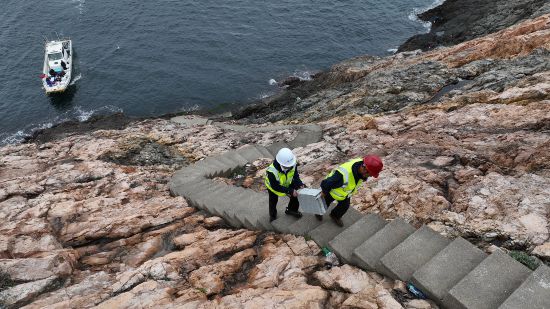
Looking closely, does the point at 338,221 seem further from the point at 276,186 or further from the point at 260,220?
the point at 260,220

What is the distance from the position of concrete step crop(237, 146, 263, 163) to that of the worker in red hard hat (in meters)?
8.39

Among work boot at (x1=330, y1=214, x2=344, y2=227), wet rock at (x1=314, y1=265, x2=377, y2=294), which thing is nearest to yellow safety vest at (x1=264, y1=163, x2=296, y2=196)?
work boot at (x1=330, y1=214, x2=344, y2=227)

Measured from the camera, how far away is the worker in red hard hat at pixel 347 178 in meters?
8.61

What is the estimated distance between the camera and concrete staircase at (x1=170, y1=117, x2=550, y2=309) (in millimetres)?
6941

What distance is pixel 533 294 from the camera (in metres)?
6.71

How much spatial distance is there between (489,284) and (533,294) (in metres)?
0.67

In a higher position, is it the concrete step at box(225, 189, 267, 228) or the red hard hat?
the red hard hat

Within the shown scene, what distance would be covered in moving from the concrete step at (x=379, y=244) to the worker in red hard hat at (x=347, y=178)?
1.16m

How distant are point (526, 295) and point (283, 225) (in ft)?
18.8

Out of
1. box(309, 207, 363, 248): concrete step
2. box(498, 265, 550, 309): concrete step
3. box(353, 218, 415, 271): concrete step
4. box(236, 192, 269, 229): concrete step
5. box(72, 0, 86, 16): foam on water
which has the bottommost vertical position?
box(236, 192, 269, 229): concrete step

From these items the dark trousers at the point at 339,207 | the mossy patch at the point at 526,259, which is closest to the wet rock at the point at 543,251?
the mossy patch at the point at 526,259

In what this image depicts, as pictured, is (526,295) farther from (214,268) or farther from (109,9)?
(109,9)

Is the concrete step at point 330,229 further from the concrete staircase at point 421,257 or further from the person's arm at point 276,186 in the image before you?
the person's arm at point 276,186

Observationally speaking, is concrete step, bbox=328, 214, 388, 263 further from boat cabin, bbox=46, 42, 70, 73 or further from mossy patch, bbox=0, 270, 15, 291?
boat cabin, bbox=46, 42, 70, 73
